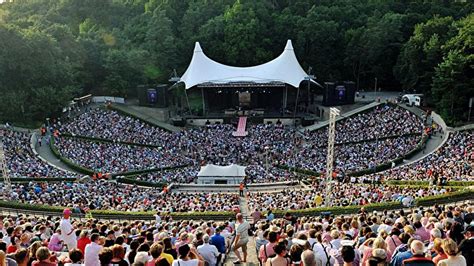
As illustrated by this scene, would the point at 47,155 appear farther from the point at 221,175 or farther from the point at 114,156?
the point at 221,175

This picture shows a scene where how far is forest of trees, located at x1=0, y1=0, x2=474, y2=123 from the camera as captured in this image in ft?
119

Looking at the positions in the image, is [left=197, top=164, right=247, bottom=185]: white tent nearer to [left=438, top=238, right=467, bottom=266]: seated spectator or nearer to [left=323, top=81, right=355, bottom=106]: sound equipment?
[left=323, top=81, right=355, bottom=106]: sound equipment

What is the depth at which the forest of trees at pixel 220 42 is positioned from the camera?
3622 cm

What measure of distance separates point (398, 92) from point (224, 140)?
2293cm

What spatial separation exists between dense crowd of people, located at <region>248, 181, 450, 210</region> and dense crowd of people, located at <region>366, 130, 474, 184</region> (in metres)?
2.35

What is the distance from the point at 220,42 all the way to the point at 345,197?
33.3 meters

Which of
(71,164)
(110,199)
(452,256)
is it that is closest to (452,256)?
(452,256)

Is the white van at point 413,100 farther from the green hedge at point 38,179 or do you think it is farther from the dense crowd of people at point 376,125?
the green hedge at point 38,179

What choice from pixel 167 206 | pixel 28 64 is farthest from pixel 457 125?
pixel 28 64

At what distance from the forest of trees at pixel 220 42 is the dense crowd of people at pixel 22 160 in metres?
5.13

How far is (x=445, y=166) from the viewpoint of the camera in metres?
24.2

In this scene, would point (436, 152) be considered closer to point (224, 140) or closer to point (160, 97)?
point (224, 140)

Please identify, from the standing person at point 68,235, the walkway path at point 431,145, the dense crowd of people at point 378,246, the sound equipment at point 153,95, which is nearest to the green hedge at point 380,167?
the walkway path at point 431,145

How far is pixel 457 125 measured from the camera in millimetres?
33406
